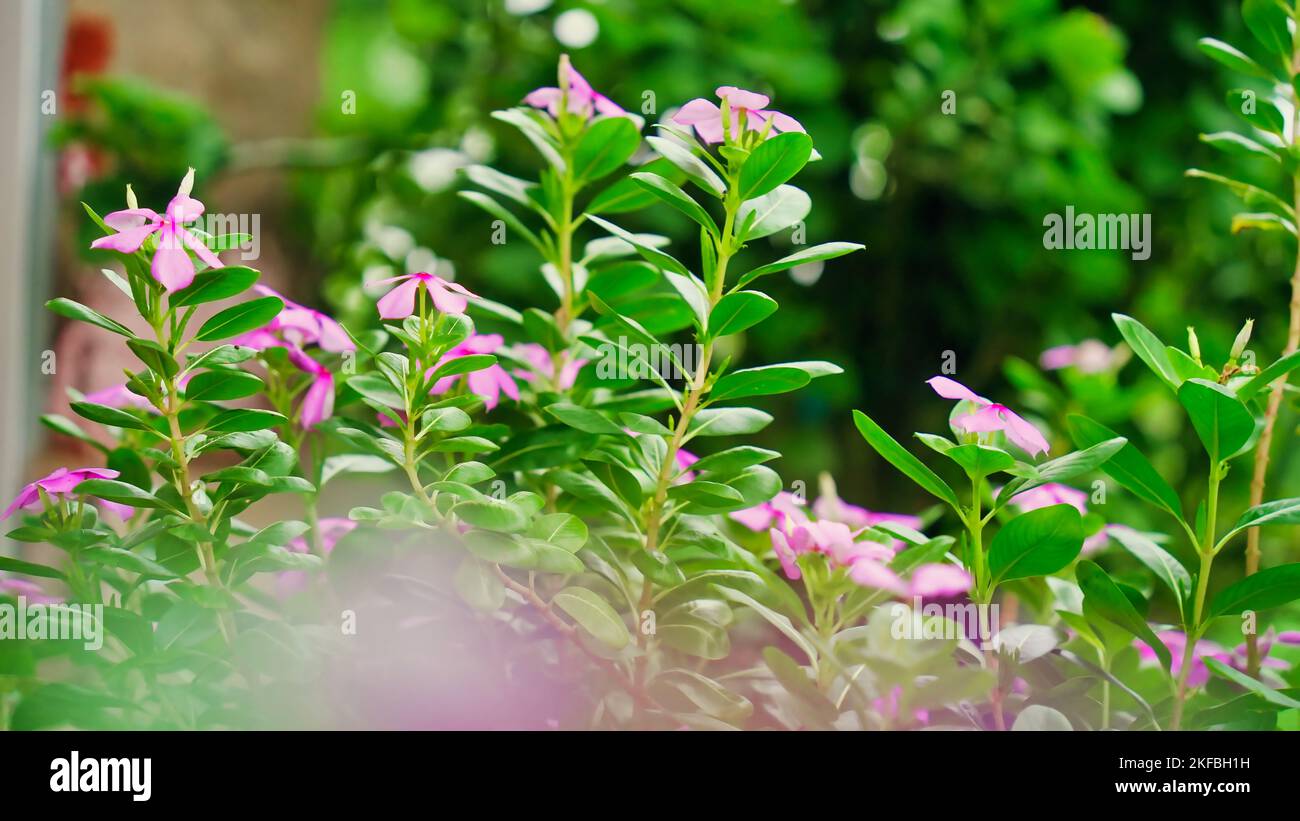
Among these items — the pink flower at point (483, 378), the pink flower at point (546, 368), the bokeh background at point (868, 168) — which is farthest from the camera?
the bokeh background at point (868, 168)

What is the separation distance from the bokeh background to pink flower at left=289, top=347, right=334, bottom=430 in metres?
0.86

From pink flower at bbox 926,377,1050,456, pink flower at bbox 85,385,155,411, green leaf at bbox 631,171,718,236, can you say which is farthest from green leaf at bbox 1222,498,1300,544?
pink flower at bbox 85,385,155,411

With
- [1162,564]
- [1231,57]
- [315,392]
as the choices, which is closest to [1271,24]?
[1231,57]

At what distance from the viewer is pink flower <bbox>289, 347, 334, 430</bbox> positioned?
0.62m

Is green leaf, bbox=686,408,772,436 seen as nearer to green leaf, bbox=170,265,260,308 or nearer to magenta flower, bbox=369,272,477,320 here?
magenta flower, bbox=369,272,477,320

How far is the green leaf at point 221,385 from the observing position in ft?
1.77

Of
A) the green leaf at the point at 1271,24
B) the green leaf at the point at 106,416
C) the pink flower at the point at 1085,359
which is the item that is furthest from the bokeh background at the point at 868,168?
the green leaf at the point at 106,416

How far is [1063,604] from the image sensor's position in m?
0.67

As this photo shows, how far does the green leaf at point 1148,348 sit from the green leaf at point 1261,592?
0.11m

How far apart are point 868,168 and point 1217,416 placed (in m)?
1.20

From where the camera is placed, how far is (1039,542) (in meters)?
0.51

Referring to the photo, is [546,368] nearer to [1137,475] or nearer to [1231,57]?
[1137,475]

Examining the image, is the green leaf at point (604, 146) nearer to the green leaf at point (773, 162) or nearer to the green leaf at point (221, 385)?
the green leaf at point (773, 162)
